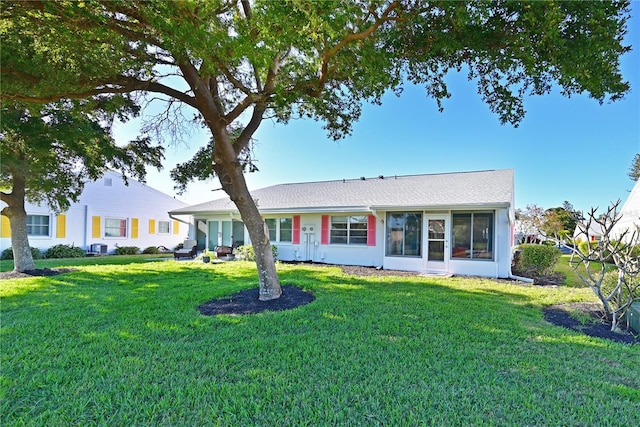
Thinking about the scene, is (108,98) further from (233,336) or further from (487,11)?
(487,11)

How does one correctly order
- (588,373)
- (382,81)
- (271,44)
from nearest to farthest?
(588,373), (271,44), (382,81)

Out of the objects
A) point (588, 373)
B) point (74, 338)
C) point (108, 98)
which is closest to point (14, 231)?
point (108, 98)

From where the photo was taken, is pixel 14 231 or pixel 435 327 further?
pixel 14 231

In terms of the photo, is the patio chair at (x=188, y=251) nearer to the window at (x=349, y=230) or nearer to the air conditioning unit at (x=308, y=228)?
the air conditioning unit at (x=308, y=228)


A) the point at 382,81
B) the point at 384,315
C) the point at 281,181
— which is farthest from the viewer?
the point at 281,181

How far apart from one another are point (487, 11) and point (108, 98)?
9480 millimetres

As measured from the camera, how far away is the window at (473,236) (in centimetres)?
1163

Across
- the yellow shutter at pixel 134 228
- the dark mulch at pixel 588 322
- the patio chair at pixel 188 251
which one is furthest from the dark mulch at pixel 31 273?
the dark mulch at pixel 588 322

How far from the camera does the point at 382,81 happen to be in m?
5.20

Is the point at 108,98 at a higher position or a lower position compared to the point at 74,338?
higher

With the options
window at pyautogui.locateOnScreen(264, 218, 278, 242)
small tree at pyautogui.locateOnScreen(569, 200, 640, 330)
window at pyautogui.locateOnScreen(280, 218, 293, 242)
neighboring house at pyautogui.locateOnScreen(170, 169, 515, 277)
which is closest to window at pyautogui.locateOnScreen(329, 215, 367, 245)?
neighboring house at pyautogui.locateOnScreen(170, 169, 515, 277)

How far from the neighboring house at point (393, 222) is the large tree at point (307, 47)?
255 inches

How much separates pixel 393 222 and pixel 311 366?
1027cm

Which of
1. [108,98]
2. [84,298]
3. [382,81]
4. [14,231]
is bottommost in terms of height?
[84,298]
